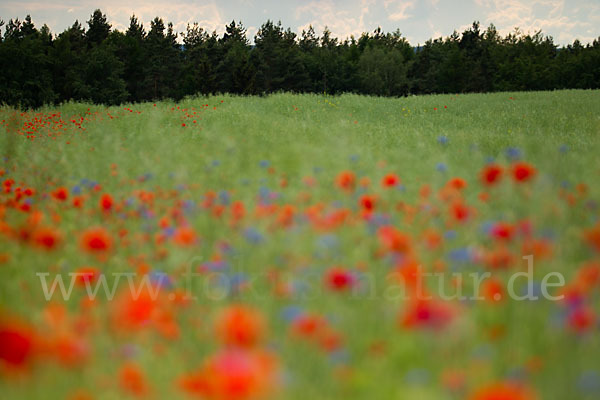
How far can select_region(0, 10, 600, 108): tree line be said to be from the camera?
32.2 meters

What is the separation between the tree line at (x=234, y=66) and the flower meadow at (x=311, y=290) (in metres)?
30.1

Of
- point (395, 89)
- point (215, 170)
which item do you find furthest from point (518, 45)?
point (215, 170)

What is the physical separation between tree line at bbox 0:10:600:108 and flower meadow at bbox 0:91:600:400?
30069 millimetres

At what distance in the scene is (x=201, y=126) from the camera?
9023 mm

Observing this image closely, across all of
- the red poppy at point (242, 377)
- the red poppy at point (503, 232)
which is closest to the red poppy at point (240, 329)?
the red poppy at point (242, 377)

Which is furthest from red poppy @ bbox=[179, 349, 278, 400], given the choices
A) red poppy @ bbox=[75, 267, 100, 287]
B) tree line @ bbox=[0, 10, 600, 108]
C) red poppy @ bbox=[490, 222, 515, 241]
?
tree line @ bbox=[0, 10, 600, 108]

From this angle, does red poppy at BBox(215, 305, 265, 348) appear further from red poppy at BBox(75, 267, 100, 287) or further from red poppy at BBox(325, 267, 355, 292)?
red poppy at BBox(75, 267, 100, 287)

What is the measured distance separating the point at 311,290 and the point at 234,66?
43410 millimetres

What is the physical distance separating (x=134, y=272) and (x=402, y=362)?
1.72 metres

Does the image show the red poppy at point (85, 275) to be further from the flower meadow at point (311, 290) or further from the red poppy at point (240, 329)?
the red poppy at point (240, 329)

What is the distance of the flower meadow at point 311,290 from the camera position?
1363 millimetres

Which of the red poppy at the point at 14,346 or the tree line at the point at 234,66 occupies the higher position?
the tree line at the point at 234,66

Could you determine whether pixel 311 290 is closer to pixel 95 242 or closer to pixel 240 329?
pixel 240 329

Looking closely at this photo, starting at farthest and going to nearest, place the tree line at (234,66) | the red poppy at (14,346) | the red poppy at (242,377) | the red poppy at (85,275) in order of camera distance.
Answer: the tree line at (234,66), the red poppy at (85,275), the red poppy at (14,346), the red poppy at (242,377)
